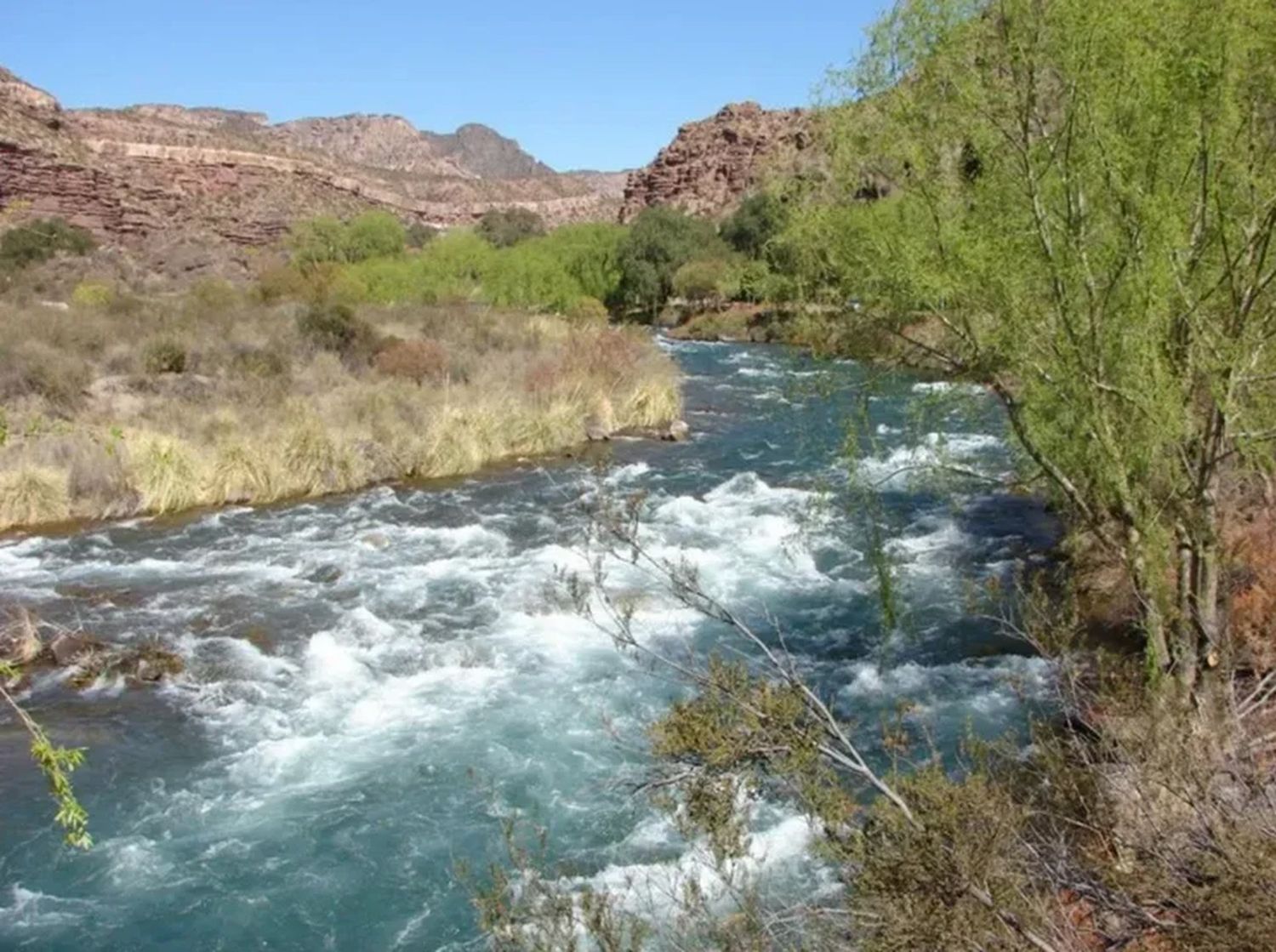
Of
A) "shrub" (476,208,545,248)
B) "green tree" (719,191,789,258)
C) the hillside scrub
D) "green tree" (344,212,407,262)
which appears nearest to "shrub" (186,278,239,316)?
the hillside scrub

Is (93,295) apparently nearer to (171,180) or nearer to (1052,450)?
(1052,450)

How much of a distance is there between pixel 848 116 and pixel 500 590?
7923 mm

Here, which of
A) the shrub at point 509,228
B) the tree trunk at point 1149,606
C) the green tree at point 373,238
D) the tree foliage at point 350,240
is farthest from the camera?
the shrub at point 509,228

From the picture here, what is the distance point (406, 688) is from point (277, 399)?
12.3 m

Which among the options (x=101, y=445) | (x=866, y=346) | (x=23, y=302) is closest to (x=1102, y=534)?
(x=866, y=346)

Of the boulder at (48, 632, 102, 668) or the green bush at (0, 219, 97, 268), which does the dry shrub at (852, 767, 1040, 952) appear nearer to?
the boulder at (48, 632, 102, 668)

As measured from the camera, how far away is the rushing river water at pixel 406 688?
7223 millimetres

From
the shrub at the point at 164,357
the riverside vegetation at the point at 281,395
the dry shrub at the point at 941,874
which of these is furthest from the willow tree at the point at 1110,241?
the shrub at the point at 164,357

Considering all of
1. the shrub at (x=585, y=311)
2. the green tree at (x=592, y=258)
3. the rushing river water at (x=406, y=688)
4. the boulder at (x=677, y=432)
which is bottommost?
the rushing river water at (x=406, y=688)

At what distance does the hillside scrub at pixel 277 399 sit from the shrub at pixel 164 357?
43 mm

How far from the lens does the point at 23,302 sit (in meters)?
31.5

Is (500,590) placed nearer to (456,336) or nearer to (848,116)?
(848,116)

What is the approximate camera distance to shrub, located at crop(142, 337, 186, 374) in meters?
23.2

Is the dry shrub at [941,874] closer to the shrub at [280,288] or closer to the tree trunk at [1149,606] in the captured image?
the tree trunk at [1149,606]
